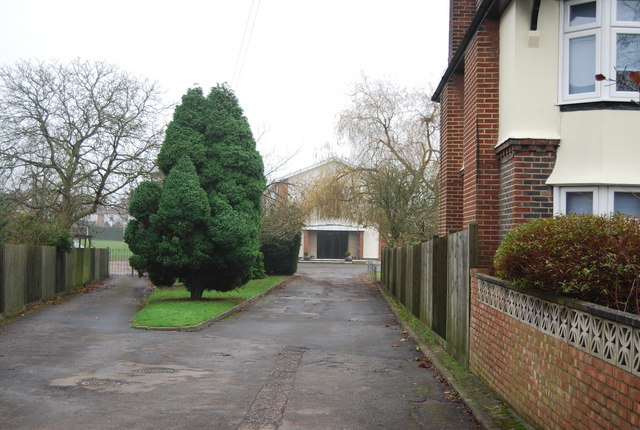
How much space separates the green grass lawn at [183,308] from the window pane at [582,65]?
379 inches

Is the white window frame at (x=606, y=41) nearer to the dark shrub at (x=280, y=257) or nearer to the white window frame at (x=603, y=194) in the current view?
the white window frame at (x=603, y=194)

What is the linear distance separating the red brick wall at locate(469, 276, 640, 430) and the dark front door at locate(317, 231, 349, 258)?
55.6 metres

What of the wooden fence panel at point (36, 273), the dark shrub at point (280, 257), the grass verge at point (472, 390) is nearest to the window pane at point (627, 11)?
the grass verge at point (472, 390)

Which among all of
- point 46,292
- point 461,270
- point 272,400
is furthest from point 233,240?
point 272,400

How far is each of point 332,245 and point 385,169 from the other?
104ft

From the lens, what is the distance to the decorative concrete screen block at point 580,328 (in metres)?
4.40

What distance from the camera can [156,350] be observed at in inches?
474

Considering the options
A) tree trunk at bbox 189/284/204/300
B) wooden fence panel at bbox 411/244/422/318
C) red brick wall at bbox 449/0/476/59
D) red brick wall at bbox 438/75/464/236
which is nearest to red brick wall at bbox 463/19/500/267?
red brick wall at bbox 438/75/464/236

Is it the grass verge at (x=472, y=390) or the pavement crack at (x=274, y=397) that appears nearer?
the grass verge at (x=472, y=390)

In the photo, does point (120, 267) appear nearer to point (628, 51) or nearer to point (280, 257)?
point (280, 257)

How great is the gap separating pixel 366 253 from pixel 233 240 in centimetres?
4535

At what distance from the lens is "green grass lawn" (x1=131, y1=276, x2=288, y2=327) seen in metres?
16.1

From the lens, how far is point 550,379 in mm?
6000

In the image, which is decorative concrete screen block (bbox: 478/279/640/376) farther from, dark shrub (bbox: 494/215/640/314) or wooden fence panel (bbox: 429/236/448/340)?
wooden fence panel (bbox: 429/236/448/340)
